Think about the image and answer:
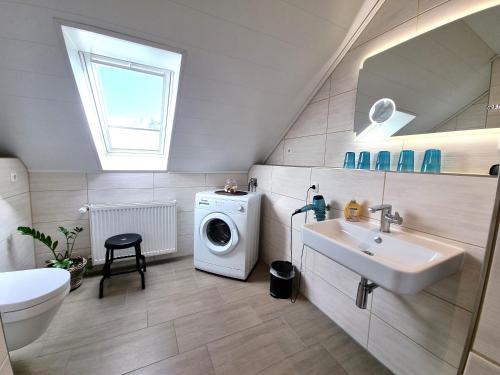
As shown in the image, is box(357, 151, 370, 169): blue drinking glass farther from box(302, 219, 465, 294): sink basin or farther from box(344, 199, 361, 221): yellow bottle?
box(302, 219, 465, 294): sink basin

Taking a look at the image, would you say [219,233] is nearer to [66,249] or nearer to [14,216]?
[66,249]

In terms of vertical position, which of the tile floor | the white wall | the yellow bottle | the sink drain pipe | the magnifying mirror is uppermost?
the magnifying mirror

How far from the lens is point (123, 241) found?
1.97 meters

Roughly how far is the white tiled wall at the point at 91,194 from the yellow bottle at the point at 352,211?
176 centimetres

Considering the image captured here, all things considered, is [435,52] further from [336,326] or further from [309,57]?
[336,326]

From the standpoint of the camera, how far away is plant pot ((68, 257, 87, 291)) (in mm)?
1917

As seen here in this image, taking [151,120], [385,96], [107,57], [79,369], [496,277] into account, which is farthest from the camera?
[151,120]

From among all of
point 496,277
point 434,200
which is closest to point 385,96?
point 434,200

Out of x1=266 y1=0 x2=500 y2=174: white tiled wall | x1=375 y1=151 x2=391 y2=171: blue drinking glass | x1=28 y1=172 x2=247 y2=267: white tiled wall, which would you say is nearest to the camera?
x1=266 y1=0 x2=500 y2=174: white tiled wall

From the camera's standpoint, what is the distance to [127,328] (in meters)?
1.57

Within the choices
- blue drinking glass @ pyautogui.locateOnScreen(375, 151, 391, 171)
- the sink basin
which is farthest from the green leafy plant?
blue drinking glass @ pyautogui.locateOnScreen(375, 151, 391, 171)

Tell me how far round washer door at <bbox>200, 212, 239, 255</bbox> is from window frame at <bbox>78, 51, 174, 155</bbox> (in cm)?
98

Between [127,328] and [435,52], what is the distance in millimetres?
2693

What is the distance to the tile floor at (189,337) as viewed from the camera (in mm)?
1311
